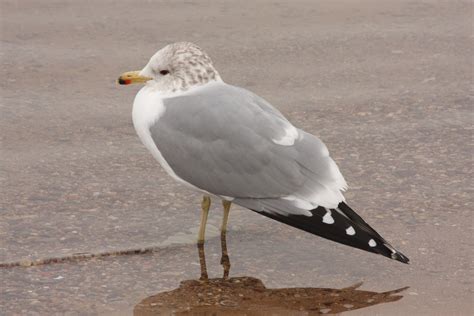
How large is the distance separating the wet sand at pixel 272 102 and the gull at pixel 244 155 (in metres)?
0.32

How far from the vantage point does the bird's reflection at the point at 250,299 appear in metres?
4.58

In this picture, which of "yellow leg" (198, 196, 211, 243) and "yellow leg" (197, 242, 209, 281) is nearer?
"yellow leg" (197, 242, 209, 281)

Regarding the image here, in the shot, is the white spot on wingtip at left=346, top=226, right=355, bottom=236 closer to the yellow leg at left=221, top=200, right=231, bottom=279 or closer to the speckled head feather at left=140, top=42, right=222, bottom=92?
the yellow leg at left=221, top=200, right=231, bottom=279

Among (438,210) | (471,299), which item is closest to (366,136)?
(438,210)

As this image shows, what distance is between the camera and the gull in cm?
475

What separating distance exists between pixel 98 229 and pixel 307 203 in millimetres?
1155

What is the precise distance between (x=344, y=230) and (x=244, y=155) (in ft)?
1.88

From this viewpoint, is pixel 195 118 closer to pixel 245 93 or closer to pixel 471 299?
pixel 245 93

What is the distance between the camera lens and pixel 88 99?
23.3 feet

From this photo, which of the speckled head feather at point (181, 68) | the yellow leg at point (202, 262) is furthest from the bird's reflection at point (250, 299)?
the speckled head feather at point (181, 68)

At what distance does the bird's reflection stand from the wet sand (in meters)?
0.06

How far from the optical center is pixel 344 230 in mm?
4668

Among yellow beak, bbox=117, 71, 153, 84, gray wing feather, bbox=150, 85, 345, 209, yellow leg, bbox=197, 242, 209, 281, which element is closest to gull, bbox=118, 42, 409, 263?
gray wing feather, bbox=150, 85, 345, 209

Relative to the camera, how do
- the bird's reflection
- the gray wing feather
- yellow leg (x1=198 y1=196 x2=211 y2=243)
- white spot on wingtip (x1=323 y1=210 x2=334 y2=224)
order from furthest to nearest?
yellow leg (x1=198 y1=196 x2=211 y2=243)
the gray wing feather
white spot on wingtip (x1=323 y1=210 x2=334 y2=224)
the bird's reflection
